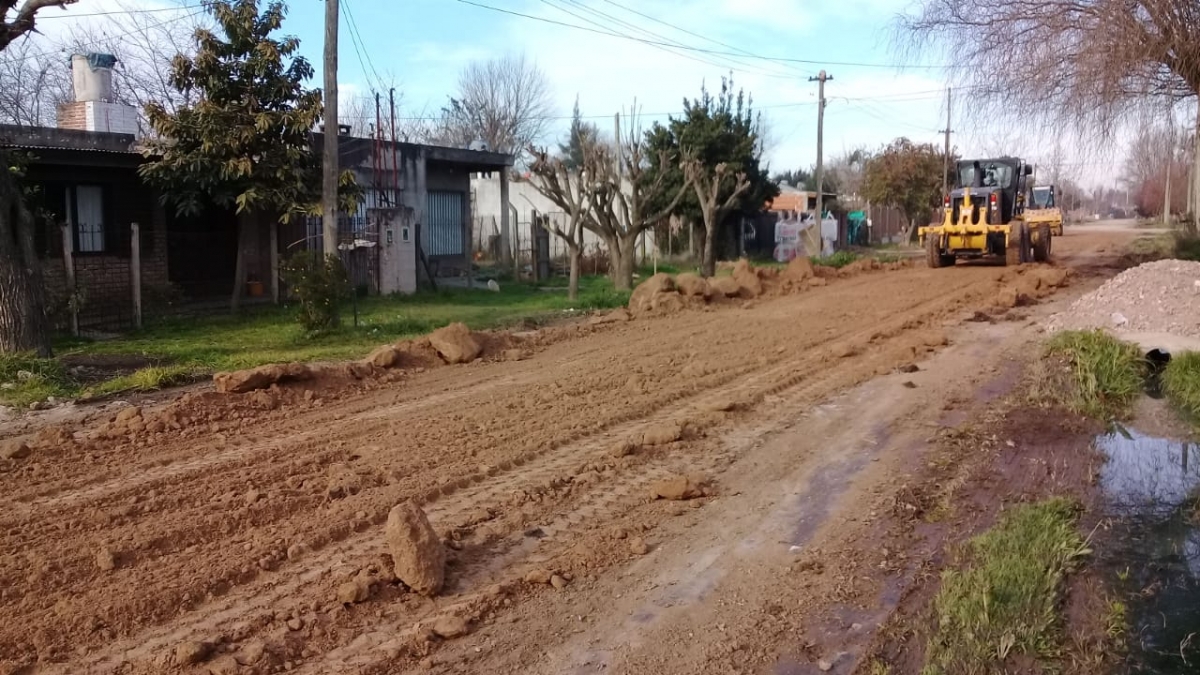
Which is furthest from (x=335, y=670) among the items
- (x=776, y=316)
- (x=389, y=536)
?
(x=776, y=316)

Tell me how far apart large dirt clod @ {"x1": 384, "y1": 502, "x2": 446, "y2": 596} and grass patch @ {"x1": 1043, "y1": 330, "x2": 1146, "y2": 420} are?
722 centimetres

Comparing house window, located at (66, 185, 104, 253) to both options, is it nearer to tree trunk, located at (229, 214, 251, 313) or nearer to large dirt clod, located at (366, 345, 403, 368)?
tree trunk, located at (229, 214, 251, 313)

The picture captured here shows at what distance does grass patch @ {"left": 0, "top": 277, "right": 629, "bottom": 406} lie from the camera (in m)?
10.7

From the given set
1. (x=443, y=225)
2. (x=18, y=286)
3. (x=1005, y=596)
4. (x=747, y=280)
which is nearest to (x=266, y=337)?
(x=18, y=286)

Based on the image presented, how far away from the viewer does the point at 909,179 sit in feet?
168

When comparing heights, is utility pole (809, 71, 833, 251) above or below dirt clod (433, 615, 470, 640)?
above

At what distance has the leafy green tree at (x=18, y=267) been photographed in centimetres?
1159

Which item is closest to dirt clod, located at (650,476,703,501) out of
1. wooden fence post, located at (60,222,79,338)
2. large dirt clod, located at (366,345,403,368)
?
large dirt clod, located at (366,345,403,368)

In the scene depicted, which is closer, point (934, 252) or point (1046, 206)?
point (934, 252)

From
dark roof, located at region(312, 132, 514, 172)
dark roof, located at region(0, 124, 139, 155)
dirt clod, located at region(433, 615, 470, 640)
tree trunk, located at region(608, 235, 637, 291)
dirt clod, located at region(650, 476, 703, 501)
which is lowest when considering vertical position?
dirt clod, located at region(433, 615, 470, 640)

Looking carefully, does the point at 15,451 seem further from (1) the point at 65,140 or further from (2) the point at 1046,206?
(2) the point at 1046,206

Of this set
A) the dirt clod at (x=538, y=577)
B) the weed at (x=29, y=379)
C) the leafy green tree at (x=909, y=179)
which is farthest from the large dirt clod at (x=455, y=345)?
the leafy green tree at (x=909, y=179)

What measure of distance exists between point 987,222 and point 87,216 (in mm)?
20562

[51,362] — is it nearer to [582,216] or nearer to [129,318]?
[129,318]
